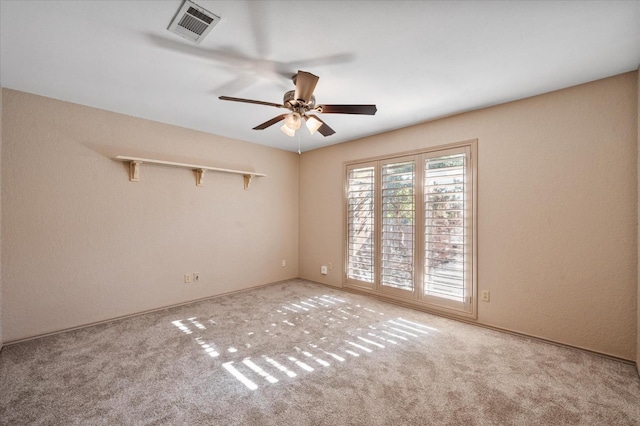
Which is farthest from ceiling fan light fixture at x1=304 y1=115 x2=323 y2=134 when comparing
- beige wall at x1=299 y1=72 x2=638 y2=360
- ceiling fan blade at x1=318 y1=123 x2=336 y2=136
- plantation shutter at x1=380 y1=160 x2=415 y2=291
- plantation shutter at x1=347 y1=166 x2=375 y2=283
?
plantation shutter at x1=347 y1=166 x2=375 y2=283

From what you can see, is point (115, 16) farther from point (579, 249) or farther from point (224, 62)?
point (579, 249)

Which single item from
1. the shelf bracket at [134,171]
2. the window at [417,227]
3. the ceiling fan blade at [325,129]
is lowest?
the window at [417,227]

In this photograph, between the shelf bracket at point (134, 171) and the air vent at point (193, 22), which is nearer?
the air vent at point (193, 22)

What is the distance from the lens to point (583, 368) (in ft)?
7.24

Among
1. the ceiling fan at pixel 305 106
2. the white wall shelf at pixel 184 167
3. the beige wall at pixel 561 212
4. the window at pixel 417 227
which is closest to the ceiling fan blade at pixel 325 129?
the ceiling fan at pixel 305 106

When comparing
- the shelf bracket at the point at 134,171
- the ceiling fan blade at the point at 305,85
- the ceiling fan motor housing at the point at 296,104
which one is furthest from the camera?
the shelf bracket at the point at 134,171

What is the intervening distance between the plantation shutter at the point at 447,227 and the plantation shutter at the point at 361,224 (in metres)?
0.87

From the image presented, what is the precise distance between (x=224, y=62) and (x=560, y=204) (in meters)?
3.34

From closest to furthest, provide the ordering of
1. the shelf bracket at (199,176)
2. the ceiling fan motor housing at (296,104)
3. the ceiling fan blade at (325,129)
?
the ceiling fan motor housing at (296,104) < the ceiling fan blade at (325,129) < the shelf bracket at (199,176)

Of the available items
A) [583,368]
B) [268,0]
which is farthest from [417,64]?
[583,368]

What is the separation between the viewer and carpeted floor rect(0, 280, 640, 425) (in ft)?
5.58

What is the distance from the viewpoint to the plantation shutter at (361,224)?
4.15 metres

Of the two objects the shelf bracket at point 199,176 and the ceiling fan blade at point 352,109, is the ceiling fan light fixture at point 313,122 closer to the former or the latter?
the ceiling fan blade at point 352,109

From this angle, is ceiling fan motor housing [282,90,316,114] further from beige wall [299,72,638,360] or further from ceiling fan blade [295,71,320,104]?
beige wall [299,72,638,360]
